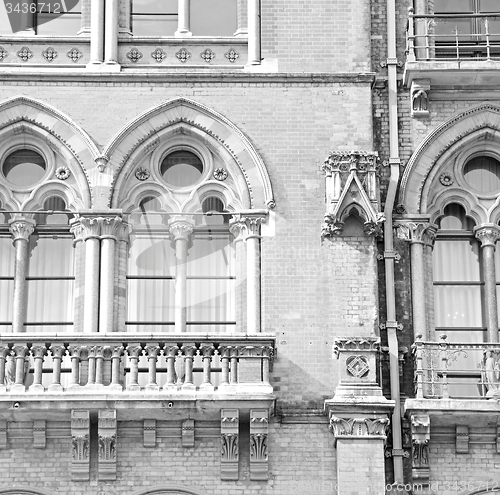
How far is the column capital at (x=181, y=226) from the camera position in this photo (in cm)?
2728

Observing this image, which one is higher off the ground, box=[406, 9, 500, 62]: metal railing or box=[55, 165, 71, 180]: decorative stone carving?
box=[406, 9, 500, 62]: metal railing

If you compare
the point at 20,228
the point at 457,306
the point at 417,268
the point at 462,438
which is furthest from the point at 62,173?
the point at 462,438

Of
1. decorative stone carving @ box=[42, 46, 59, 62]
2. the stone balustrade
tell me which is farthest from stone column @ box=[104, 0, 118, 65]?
the stone balustrade

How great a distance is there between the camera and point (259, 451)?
25438 millimetres

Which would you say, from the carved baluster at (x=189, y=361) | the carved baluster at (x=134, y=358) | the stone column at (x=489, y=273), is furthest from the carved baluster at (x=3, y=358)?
the stone column at (x=489, y=273)

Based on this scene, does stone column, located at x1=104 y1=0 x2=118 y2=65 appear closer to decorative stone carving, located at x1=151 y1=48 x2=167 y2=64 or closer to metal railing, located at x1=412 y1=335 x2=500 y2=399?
decorative stone carving, located at x1=151 y1=48 x2=167 y2=64

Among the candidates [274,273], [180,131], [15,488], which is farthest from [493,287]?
[15,488]

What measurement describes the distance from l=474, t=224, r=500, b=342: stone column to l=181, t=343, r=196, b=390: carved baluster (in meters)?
4.69

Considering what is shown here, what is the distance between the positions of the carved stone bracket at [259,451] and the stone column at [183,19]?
21.9ft

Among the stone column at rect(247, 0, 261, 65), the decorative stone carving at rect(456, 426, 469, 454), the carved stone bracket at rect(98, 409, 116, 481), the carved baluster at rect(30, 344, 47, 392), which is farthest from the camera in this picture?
the stone column at rect(247, 0, 261, 65)

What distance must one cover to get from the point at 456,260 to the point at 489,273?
61 cm

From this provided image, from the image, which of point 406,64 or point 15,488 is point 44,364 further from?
point 406,64

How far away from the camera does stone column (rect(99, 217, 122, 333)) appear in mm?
26341

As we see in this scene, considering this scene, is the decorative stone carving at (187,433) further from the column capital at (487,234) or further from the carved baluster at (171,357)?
the column capital at (487,234)
